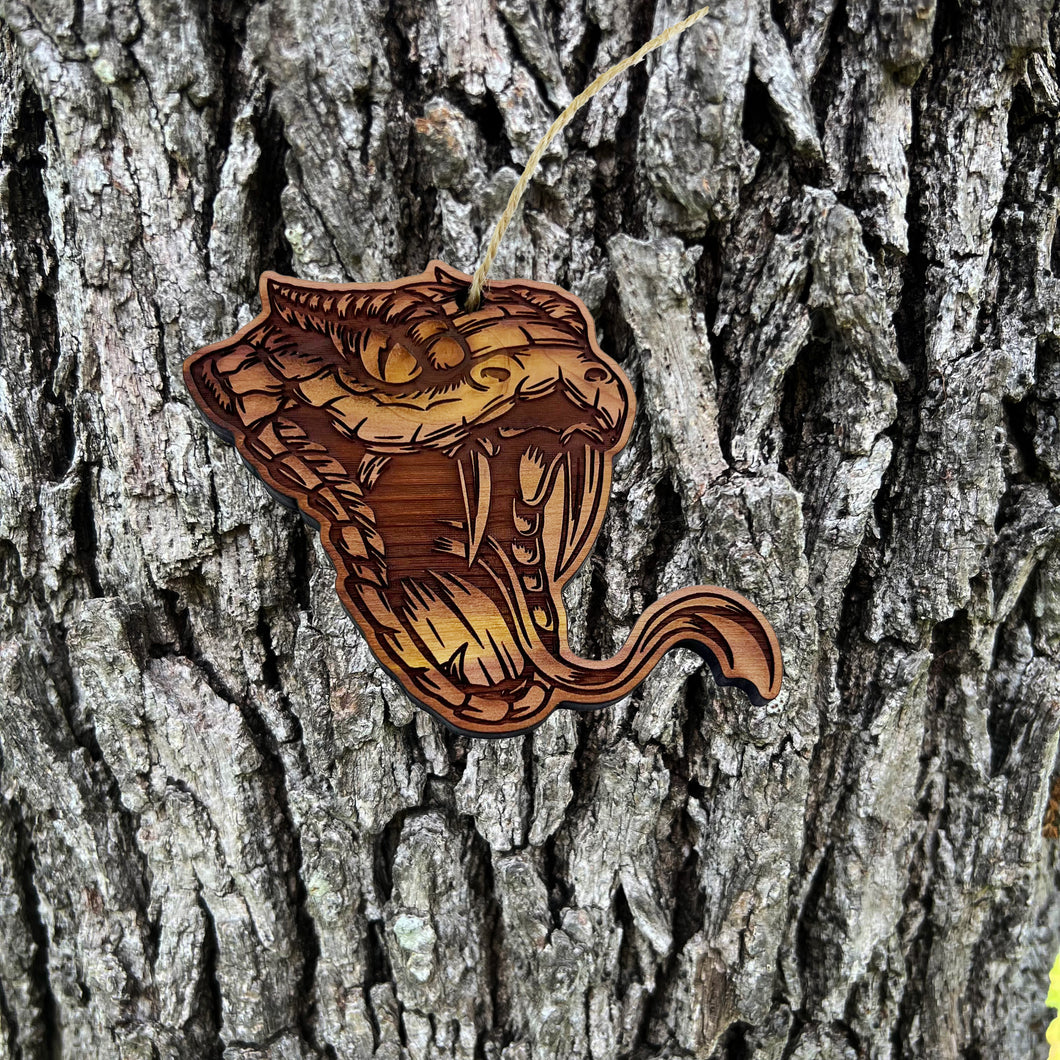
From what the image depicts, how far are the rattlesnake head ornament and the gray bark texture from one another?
0.44 ft

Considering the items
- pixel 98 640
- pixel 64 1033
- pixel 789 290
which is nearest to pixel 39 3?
pixel 98 640

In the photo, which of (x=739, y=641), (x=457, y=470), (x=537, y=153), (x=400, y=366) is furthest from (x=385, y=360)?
(x=739, y=641)

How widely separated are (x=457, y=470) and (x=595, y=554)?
0.26 m

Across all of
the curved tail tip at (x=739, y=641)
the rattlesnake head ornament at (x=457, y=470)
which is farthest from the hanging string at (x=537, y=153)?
the curved tail tip at (x=739, y=641)

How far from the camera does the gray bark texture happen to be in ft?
3.01

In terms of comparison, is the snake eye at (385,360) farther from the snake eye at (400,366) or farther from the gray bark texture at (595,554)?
the gray bark texture at (595,554)

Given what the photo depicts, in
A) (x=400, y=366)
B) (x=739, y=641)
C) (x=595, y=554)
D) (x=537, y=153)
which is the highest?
(x=537, y=153)

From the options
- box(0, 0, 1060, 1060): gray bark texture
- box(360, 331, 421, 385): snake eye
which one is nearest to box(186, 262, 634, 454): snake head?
box(360, 331, 421, 385): snake eye

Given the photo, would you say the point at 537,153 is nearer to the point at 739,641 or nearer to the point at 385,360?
the point at 385,360

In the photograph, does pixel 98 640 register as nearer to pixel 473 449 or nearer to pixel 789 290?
pixel 473 449

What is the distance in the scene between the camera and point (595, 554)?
3.32ft

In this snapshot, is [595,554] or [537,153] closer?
[537,153]

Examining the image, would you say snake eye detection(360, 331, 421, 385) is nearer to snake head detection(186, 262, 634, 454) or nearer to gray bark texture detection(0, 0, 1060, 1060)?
snake head detection(186, 262, 634, 454)

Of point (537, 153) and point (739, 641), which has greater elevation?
point (537, 153)
